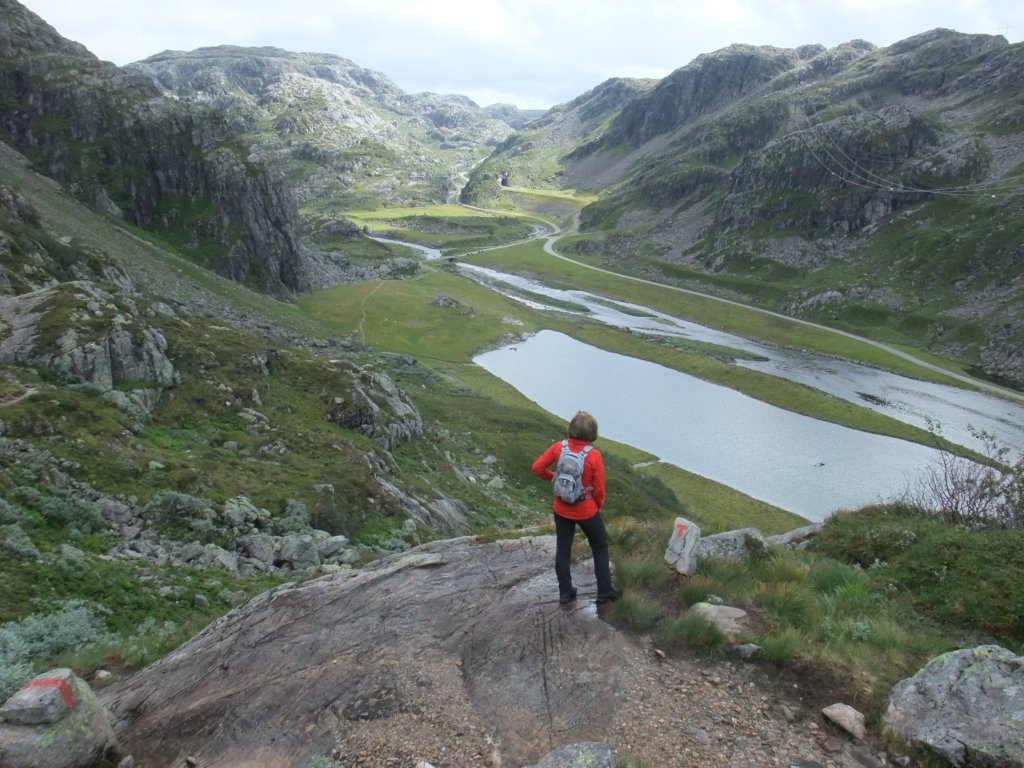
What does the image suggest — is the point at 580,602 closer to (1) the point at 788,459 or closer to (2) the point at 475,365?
(1) the point at 788,459

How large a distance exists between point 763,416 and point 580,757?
8250cm

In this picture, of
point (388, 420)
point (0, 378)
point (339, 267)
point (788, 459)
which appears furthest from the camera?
point (339, 267)

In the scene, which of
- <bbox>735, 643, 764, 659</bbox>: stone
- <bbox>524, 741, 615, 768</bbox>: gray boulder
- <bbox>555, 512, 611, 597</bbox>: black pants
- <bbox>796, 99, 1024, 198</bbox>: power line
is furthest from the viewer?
<bbox>796, 99, 1024, 198</bbox>: power line

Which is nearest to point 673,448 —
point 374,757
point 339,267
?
point 374,757

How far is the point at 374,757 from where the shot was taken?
866 cm

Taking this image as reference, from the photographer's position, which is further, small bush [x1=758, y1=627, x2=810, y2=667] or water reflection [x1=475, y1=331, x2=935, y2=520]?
water reflection [x1=475, y1=331, x2=935, y2=520]

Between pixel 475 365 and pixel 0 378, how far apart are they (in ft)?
255

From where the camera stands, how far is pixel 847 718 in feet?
27.7

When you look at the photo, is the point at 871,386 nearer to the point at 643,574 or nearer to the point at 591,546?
the point at 643,574

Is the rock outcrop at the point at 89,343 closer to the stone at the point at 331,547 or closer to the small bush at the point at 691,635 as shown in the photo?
the stone at the point at 331,547

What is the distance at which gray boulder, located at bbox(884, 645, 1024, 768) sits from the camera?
294 inches

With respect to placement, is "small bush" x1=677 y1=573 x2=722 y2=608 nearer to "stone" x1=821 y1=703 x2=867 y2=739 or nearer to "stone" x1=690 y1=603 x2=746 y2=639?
"stone" x1=690 y1=603 x2=746 y2=639

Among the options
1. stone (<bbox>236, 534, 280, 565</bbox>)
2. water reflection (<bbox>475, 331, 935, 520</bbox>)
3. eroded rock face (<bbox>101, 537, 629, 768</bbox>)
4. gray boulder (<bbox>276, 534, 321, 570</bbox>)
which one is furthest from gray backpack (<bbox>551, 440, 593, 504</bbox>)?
water reflection (<bbox>475, 331, 935, 520</bbox>)

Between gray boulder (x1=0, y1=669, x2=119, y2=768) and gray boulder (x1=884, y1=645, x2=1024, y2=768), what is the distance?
11552 millimetres
